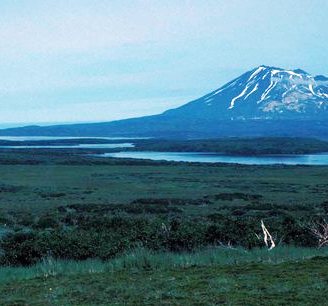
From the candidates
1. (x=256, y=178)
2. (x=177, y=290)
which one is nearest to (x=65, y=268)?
(x=177, y=290)

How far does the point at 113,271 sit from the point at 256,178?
48022mm

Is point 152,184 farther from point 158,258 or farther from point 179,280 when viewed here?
point 179,280

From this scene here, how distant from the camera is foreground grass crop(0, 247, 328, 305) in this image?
917cm

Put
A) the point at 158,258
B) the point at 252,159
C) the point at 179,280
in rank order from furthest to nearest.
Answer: the point at 252,159, the point at 158,258, the point at 179,280

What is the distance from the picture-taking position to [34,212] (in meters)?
30.5

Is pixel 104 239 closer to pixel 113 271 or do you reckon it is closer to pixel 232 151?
pixel 113 271

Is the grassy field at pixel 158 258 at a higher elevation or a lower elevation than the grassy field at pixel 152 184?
higher

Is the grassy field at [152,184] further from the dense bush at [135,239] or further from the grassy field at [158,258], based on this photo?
the dense bush at [135,239]

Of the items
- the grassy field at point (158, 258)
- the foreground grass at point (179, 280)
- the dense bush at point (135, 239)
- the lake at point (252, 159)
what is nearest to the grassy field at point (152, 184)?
the grassy field at point (158, 258)

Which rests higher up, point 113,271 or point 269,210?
point 113,271

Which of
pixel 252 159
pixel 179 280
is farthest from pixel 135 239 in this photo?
pixel 252 159

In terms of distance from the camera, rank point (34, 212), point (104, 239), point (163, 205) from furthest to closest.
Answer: point (163, 205) < point (34, 212) < point (104, 239)

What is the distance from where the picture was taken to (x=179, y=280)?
10.6 m

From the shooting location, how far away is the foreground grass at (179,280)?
9.17 metres
